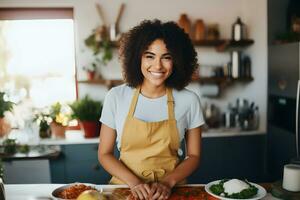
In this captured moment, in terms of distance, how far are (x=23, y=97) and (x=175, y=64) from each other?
2309 mm

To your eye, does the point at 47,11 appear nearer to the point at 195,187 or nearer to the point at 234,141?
the point at 234,141

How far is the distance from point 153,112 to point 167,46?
1.11 ft

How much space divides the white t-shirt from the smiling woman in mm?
1977

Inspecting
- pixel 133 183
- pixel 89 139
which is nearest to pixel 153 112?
pixel 133 183

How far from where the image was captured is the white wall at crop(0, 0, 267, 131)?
3.33 m

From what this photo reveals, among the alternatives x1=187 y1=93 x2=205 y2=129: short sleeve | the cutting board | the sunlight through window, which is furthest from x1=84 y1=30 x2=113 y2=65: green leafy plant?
the cutting board

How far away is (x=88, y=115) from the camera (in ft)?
10.1

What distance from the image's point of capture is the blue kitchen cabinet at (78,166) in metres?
3.01

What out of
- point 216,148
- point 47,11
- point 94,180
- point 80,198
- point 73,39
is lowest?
point 94,180

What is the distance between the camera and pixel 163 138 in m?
1.63

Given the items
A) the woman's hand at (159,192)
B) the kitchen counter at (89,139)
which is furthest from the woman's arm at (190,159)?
the kitchen counter at (89,139)

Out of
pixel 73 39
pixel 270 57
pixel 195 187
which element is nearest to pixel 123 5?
pixel 73 39

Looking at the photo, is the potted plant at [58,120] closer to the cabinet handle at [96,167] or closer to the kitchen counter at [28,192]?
the cabinet handle at [96,167]

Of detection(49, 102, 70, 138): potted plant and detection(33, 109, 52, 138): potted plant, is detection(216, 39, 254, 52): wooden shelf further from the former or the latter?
detection(33, 109, 52, 138): potted plant
